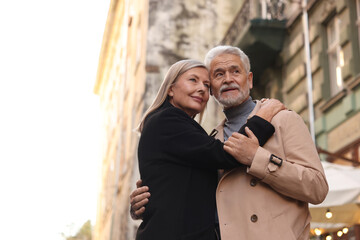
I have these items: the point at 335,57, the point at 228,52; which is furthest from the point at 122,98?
the point at 228,52

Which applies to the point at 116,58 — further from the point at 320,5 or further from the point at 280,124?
the point at 280,124

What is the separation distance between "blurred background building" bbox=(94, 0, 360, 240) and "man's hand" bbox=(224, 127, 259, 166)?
3.38m

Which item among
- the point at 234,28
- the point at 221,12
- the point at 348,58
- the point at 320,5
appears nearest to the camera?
the point at 348,58

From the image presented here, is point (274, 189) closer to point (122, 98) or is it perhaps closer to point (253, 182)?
point (253, 182)

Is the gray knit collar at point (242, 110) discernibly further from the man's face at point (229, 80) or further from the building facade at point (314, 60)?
the building facade at point (314, 60)

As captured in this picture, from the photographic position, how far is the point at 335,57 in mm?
14844

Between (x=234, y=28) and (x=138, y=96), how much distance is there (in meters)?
5.82

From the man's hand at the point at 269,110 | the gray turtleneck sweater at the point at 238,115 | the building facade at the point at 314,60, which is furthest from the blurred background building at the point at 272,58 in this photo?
the man's hand at the point at 269,110

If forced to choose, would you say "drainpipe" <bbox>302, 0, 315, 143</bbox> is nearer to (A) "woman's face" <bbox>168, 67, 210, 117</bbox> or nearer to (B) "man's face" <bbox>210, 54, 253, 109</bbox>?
(B) "man's face" <bbox>210, 54, 253, 109</bbox>

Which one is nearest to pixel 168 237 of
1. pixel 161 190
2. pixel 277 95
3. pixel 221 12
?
pixel 161 190

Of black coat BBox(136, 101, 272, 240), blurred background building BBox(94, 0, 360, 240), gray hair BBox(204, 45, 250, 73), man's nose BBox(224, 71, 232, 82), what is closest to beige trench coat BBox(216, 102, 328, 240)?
black coat BBox(136, 101, 272, 240)

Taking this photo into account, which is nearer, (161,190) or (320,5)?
(161,190)

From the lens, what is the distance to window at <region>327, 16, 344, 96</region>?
47.1 ft

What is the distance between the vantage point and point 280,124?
13.2 ft
